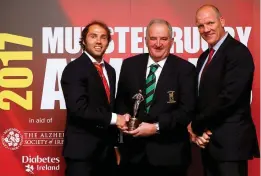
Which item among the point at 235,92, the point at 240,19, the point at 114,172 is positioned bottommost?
the point at 114,172

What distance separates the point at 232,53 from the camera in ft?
9.51

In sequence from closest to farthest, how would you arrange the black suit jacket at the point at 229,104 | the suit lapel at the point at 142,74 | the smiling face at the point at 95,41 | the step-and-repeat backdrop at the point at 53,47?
1. the black suit jacket at the point at 229,104
2. the suit lapel at the point at 142,74
3. the smiling face at the point at 95,41
4. the step-and-repeat backdrop at the point at 53,47

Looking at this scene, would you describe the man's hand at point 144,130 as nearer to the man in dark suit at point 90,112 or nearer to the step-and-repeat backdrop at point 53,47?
the man in dark suit at point 90,112

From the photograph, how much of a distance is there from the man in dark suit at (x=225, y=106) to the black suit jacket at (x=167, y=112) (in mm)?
95

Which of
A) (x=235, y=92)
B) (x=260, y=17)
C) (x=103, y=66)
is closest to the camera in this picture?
(x=235, y=92)

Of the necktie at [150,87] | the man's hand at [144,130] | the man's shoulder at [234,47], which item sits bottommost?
the man's hand at [144,130]

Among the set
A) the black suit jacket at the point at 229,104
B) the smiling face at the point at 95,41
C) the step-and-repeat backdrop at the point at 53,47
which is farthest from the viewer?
the step-and-repeat backdrop at the point at 53,47

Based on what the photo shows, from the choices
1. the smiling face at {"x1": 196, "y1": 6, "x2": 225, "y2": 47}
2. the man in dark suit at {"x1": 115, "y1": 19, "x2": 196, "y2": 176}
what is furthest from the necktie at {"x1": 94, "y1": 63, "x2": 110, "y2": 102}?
the smiling face at {"x1": 196, "y1": 6, "x2": 225, "y2": 47}

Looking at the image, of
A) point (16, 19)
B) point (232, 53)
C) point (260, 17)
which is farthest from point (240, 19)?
point (16, 19)

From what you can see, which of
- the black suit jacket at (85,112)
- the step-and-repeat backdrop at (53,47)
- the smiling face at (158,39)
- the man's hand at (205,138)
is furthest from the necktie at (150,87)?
the step-and-repeat backdrop at (53,47)

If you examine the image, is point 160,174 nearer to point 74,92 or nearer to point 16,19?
point 74,92

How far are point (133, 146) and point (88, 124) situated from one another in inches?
13.2

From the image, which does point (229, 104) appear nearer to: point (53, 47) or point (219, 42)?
point (219, 42)

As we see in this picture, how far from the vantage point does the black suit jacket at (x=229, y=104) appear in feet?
9.39
